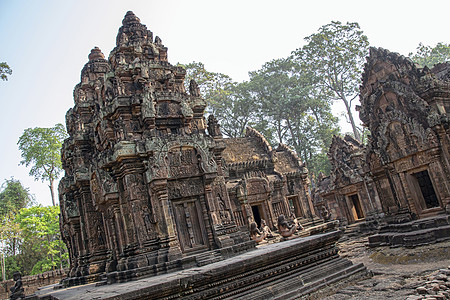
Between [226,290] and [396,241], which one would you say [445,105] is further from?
[226,290]

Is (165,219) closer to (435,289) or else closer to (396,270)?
(396,270)

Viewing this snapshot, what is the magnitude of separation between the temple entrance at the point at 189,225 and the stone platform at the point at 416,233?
614 cm

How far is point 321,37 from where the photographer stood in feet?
112

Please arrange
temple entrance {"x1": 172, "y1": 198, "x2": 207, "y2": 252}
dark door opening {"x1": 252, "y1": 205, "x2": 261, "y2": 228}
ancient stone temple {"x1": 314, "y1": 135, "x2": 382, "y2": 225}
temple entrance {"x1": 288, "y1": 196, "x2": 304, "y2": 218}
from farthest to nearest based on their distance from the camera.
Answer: temple entrance {"x1": 288, "y1": 196, "x2": 304, "y2": 218}
dark door opening {"x1": 252, "y1": 205, "x2": 261, "y2": 228}
ancient stone temple {"x1": 314, "y1": 135, "x2": 382, "y2": 225}
temple entrance {"x1": 172, "y1": 198, "x2": 207, "y2": 252}

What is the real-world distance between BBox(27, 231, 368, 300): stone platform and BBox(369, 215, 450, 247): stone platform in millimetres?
3528

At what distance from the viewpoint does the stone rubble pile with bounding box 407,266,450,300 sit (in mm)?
5066

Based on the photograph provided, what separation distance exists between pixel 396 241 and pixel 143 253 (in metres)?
7.82

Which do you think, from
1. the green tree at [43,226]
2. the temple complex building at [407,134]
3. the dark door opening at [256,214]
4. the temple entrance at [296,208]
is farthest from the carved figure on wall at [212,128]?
the green tree at [43,226]

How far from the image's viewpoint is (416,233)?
33.1 ft

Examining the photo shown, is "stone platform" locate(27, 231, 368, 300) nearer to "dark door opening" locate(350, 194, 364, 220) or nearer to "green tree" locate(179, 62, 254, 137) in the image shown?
"dark door opening" locate(350, 194, 364, 220)

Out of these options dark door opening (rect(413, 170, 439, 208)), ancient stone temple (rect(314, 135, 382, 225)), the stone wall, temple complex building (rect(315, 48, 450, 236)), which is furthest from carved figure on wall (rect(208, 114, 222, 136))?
the stone wall

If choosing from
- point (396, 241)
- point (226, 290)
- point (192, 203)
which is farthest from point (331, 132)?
point (226, 290)

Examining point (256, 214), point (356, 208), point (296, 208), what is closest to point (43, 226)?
point (256, 214)

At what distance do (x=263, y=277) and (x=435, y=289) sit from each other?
2809 millimetres
